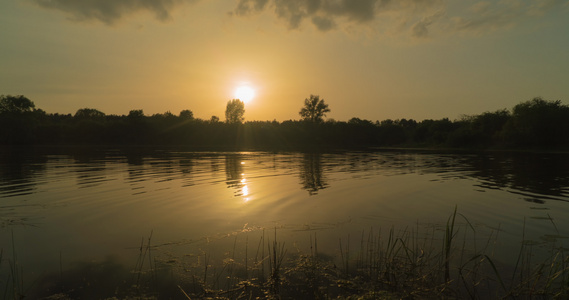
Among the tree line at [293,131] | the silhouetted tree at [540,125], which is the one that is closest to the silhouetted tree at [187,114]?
the tree line at [293,131]

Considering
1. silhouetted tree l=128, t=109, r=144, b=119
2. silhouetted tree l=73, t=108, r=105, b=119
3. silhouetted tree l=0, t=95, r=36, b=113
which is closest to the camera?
silhouetted tree l=0, t=95, r=36, b=113

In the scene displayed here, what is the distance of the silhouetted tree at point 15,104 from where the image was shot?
355ft

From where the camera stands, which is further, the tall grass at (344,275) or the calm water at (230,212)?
the calm water at (230,212)

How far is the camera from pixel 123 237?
10406 millimetres

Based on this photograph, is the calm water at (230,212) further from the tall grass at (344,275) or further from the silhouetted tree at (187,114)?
the silhouetted tree at (187,114)

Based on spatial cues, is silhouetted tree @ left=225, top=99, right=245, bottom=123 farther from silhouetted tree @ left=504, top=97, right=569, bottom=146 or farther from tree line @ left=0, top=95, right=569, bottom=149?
silhouetted tree @ left=504, top=97, right=569, bottom=146

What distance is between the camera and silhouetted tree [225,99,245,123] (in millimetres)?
156125

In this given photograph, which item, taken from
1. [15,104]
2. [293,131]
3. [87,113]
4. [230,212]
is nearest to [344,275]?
[230,212]

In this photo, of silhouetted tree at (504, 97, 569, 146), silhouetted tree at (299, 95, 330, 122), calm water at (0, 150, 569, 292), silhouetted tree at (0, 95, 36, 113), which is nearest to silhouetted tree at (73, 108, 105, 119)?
silhouetted tree at (0, 95, 36, 113)

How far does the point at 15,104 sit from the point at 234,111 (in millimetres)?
84653

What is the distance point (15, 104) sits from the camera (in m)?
109

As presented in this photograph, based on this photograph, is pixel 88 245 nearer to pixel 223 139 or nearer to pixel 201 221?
pixel 201 221

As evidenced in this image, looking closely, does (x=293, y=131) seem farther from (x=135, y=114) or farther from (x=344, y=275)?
(x=344, y=275)

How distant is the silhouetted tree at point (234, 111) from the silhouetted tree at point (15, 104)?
77821mm
